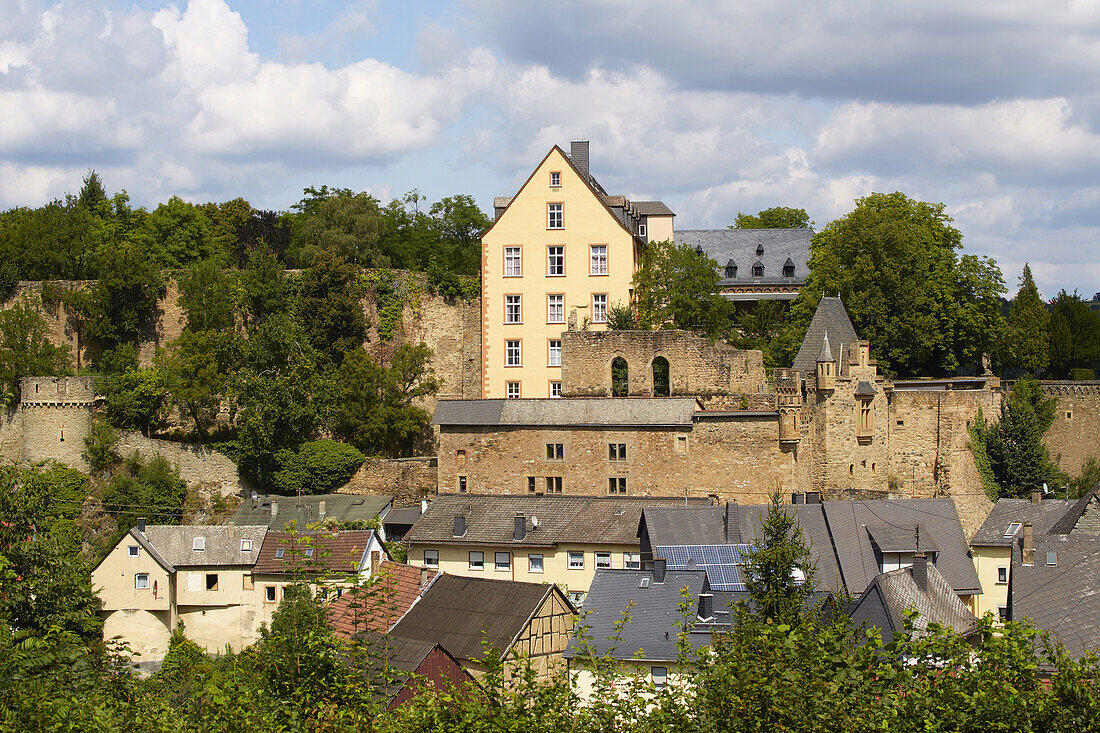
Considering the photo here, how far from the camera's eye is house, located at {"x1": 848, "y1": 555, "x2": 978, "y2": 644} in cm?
2552

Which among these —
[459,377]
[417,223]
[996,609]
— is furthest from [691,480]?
[417,223]

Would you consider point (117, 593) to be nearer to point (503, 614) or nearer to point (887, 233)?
point (503, 614)

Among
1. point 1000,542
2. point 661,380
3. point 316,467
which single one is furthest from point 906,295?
point 316,467

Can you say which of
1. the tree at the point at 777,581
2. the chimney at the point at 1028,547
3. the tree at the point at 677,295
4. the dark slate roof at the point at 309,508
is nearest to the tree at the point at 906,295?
the tree at the point at 677,295

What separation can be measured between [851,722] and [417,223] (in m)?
44.3

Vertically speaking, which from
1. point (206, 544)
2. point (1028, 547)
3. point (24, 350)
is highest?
point (24, 350)

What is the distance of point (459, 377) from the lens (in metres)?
46.5

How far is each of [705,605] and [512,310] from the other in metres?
17.9

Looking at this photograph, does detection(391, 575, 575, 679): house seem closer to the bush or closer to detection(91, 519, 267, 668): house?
detection(91, 519, 267, 668): house

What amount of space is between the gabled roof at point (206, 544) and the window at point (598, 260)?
14554 mm

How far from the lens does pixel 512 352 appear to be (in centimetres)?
4294

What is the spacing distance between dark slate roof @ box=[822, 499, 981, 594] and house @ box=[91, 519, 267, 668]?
18.0 m

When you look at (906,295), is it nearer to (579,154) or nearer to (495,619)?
(579,154)

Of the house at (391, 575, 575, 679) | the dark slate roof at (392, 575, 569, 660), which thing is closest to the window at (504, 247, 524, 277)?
the dark slate roof at (392, 575, 569, 660)
